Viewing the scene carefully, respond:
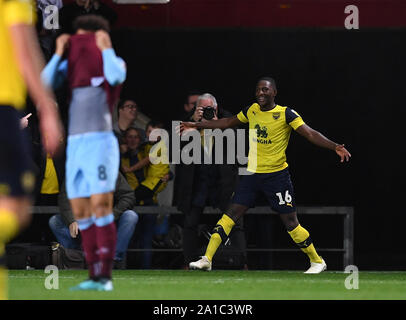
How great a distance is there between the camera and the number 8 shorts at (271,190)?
1182cm

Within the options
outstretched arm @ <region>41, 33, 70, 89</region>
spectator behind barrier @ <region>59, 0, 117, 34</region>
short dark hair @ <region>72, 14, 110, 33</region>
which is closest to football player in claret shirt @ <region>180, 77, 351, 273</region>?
spectator behind barrier @ <region>59, 0, 117, 34</region>

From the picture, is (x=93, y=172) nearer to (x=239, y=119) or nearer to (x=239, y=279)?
(x=239, y=279)

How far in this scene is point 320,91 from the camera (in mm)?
15953

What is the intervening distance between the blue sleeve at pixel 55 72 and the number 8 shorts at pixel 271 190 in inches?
161

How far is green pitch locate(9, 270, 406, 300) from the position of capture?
8398mm

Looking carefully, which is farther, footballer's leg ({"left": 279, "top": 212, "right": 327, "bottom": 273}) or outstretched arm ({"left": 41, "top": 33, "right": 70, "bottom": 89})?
footballer's leg ({"left": 279, "top": 212, "right": 327, "bottom": 273})

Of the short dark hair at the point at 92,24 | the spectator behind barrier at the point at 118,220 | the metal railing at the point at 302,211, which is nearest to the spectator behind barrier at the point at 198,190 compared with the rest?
the metal railing at the point at 302,211

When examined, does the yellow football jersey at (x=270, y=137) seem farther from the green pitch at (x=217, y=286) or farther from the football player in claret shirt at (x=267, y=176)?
the green pitch at (x=217, y=286)

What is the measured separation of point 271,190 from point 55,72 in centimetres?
428

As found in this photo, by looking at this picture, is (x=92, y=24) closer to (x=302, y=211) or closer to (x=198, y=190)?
(x=198, y=190)

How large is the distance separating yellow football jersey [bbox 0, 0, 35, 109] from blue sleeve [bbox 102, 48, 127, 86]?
1582mm

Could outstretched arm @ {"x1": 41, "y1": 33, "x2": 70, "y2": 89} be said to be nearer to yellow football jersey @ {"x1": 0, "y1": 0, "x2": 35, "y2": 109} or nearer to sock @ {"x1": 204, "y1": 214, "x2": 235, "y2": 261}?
yellow football jersey @ {"x1": 0, "y1": 0, "x2": 35, "y2": 109}

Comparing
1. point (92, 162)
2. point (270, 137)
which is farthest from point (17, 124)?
point (270, 137)
